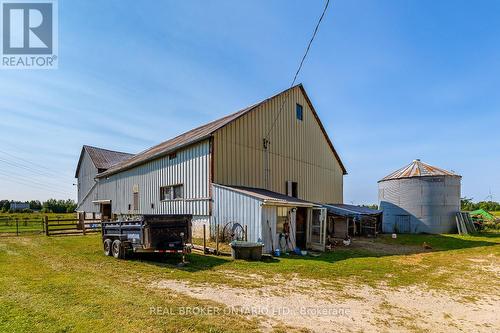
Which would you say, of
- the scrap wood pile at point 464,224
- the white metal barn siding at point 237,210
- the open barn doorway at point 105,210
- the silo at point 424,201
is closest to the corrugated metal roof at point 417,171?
the silo at point 424,201

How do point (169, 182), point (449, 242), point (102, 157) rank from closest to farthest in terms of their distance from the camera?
point (169, 182) < point (449, 242) < point (102, 157)

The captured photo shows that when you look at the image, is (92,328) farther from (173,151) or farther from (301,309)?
(173,151)

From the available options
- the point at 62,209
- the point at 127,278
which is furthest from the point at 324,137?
the point at 62,209

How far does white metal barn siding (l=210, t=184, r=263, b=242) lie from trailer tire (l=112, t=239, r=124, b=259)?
468 centimetres

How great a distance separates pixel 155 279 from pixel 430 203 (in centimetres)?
2370

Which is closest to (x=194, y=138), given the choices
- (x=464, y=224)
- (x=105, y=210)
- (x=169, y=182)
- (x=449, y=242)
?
(x=169, y=182)

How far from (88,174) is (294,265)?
31.6 metres

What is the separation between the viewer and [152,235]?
10289mm

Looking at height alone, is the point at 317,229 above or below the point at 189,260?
above

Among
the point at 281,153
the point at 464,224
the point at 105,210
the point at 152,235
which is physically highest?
the point at 281,153

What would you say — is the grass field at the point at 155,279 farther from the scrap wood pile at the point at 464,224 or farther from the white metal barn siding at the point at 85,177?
the white metal barn siding at the point at 85,177

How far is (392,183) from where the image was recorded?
89.1 feet

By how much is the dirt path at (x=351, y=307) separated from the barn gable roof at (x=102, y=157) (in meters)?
28.8

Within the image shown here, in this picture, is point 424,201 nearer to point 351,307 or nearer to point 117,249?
point 351,307
